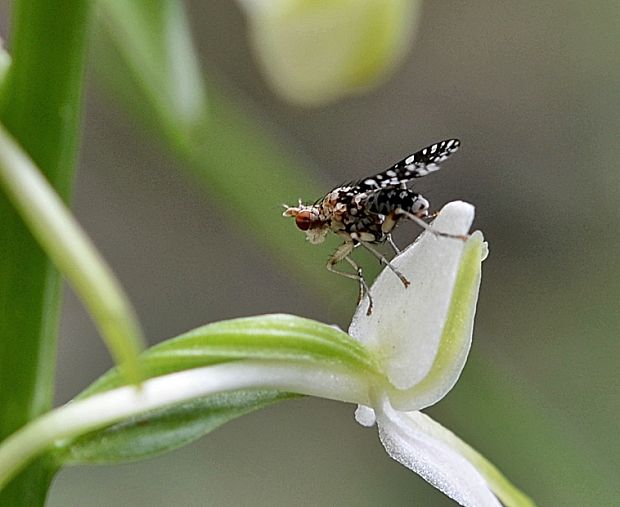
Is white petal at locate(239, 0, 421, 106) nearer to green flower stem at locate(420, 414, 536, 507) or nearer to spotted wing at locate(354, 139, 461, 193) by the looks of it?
spotted wing at locate(354, 139, 461, 193)

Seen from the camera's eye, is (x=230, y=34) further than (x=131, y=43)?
Yes

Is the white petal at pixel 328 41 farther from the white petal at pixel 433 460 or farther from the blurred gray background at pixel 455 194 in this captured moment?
the blurred gray background at pixel 455 194

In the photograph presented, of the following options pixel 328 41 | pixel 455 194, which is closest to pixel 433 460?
pixel 328 41

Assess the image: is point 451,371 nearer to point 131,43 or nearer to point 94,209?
point 131,43

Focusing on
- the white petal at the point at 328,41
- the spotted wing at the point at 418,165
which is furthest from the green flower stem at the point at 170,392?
the white petal at the point at 328,41

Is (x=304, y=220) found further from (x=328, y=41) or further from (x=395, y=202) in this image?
(x=328, y=41)

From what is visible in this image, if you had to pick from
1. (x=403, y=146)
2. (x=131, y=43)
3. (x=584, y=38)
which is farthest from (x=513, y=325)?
(x=131, y=43)
